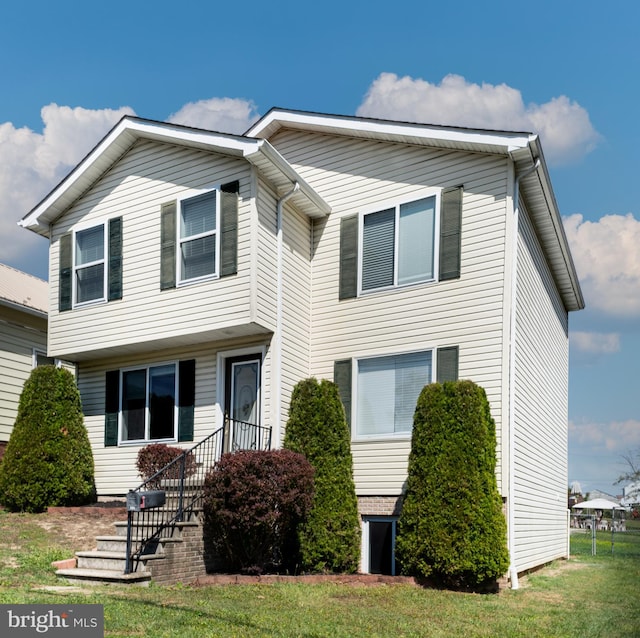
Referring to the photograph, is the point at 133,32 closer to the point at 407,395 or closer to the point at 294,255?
the point at 294,255

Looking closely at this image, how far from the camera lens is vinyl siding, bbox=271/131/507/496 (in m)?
12.1

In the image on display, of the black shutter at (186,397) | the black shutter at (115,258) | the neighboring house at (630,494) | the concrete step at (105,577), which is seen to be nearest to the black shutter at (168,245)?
the black shutter at (115,258)

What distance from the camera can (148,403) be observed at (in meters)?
14.2

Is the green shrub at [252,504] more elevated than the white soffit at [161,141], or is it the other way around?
the white soffit at [161,141]

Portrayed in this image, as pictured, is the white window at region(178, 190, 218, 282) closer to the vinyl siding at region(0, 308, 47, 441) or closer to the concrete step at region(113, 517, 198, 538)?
the concrete step at region(113, 517, 198, 538)

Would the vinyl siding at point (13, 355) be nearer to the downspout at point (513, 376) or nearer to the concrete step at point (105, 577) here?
the concrete step at point (105, 577)

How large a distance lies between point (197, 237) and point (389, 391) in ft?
13.7

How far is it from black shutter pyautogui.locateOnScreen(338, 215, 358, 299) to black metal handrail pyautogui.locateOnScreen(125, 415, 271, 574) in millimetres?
2851

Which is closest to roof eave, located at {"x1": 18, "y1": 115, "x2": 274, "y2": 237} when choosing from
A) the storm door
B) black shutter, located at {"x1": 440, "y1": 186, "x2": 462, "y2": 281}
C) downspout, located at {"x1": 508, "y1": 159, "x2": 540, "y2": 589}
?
black shutter, located at {"x1": 440, "y1": 186, "x2": 462, "y2": 281}

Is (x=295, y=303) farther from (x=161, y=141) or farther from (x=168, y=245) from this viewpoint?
(x=161, y=141)

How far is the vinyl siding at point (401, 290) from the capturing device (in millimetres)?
12109

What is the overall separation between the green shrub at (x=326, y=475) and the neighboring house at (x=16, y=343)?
775 cm

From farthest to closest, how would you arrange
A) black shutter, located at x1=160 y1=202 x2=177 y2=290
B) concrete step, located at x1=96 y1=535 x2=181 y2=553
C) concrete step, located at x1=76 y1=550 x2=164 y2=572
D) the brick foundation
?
black shutter, located at x1=160 y1=202 x2=177 y2=290
concrete step, located at x1=96 y1=535 x2=181 y2=553
the brick foundation
concrete step, located at x1=76 y1=550 x2=164 y2=572

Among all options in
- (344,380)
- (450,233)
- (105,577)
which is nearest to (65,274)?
(344,380)
